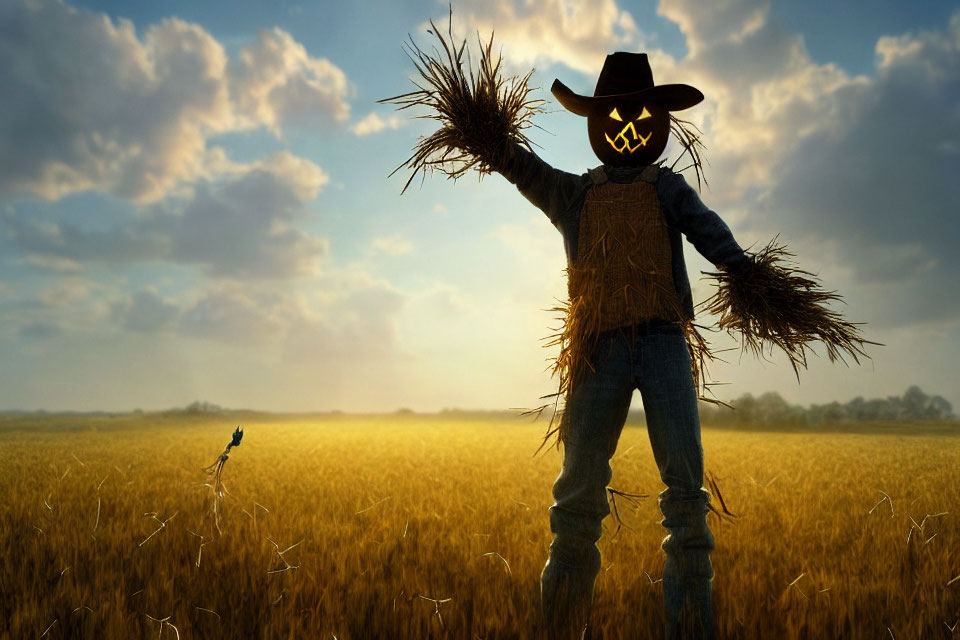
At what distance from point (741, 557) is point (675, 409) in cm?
179

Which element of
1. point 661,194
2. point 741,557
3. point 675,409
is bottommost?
point 741,557

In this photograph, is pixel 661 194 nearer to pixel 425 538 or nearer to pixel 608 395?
pixel 608 395

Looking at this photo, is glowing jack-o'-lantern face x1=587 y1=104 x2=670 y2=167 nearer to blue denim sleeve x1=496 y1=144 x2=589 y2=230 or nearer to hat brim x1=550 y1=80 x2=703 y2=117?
hat brim x1=550 y1=80 x2=703 y2=117

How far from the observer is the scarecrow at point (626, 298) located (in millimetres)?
2697

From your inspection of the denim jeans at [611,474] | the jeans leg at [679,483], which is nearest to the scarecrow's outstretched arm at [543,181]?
the denim jeans at [611,474]

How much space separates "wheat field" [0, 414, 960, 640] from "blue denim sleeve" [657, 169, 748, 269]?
4.50ft

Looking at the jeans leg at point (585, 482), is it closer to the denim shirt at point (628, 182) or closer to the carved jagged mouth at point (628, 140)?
the denim shirt at point (628, 182)

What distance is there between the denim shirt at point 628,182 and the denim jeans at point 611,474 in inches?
18.5

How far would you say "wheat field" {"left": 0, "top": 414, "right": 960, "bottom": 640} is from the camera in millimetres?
2609

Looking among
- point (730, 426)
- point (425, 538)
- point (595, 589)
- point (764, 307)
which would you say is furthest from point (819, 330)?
point (730, 426)

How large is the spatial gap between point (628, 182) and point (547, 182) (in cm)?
44

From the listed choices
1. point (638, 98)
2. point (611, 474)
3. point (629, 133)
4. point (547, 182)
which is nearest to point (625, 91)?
point (638, 98)

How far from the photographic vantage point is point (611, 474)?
279 centimetres

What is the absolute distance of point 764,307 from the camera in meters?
3.06
